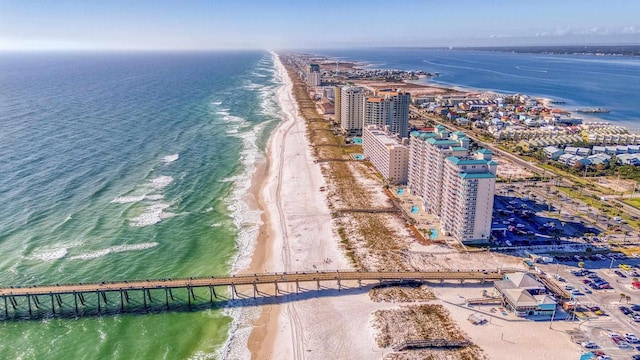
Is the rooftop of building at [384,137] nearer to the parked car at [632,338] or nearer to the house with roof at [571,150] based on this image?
the house with roof at [571,150]

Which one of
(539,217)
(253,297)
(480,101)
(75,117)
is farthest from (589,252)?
(75,117)

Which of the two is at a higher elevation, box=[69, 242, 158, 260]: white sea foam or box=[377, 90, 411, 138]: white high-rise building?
box=[377, 90, 411, 138]: white high-rise building

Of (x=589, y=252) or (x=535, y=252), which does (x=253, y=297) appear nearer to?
(x=535, y=252)

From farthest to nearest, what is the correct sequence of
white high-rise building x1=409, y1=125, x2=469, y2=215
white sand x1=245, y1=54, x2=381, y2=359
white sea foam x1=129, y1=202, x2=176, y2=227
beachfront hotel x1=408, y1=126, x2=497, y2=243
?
white sea foam x1=129, y1=202, x2=176, y2=227, white high-rise building x1=409, y1=125, x2=469, y2=215, beachfront hotel x1=408, y1=126, x2=497, y2=243, white sand x1=245, y1=54, x2=381, y2=359

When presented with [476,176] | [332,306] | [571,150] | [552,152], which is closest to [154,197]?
[332,306]

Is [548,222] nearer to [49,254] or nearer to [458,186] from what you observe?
[458,186]

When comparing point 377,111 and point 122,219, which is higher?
point 377,111

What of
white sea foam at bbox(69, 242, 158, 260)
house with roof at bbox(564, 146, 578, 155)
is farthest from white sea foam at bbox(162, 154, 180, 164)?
house with roof at bbox(564, 146, 578, 155)

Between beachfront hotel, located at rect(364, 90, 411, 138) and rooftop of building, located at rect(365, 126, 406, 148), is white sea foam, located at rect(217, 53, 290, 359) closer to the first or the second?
rooftop of building, located at rect(365, 126, 406, 148)
